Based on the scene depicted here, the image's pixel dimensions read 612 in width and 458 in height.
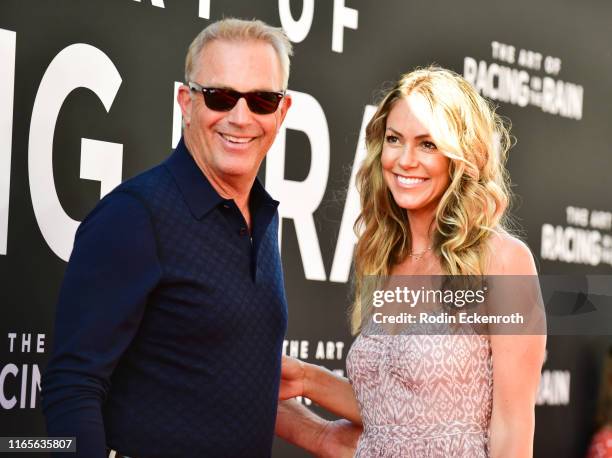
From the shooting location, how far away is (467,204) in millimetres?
2760

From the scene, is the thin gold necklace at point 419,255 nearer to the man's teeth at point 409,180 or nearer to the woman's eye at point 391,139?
the man's teeth at point 409,180

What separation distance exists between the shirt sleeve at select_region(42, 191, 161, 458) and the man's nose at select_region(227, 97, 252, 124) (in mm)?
375

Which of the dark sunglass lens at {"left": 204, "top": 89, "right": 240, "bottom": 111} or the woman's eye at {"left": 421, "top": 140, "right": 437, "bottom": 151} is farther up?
the dark sunglass lens at {"left": 204, "top": 89, "right": 240, "bottom": 111}

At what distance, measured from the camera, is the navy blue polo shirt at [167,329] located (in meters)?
2.10

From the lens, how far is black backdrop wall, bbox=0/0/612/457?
3.05 metres

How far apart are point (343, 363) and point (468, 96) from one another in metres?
1.60

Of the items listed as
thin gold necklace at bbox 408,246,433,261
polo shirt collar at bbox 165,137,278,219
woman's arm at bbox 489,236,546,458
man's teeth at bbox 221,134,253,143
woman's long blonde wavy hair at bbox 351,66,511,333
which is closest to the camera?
polo shirt collar at bbox 165,137,278,219

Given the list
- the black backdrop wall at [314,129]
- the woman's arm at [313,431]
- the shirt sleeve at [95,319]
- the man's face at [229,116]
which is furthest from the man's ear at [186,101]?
the woman's arm at [313,431]

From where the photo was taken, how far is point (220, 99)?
238 cm

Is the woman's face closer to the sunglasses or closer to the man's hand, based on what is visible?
the sunglasses

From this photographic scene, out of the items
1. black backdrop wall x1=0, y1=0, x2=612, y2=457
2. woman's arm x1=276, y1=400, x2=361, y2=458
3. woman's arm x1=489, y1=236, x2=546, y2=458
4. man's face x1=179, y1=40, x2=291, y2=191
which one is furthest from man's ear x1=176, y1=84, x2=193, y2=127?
woman's arm x1=276, y1=400, x2=361, y2=458

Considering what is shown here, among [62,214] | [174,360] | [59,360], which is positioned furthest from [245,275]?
[62,214]

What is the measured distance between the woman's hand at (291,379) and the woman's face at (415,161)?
1.80 ft

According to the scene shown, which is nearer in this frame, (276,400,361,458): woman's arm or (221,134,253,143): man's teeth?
(221,134,253,143): man's teeth
